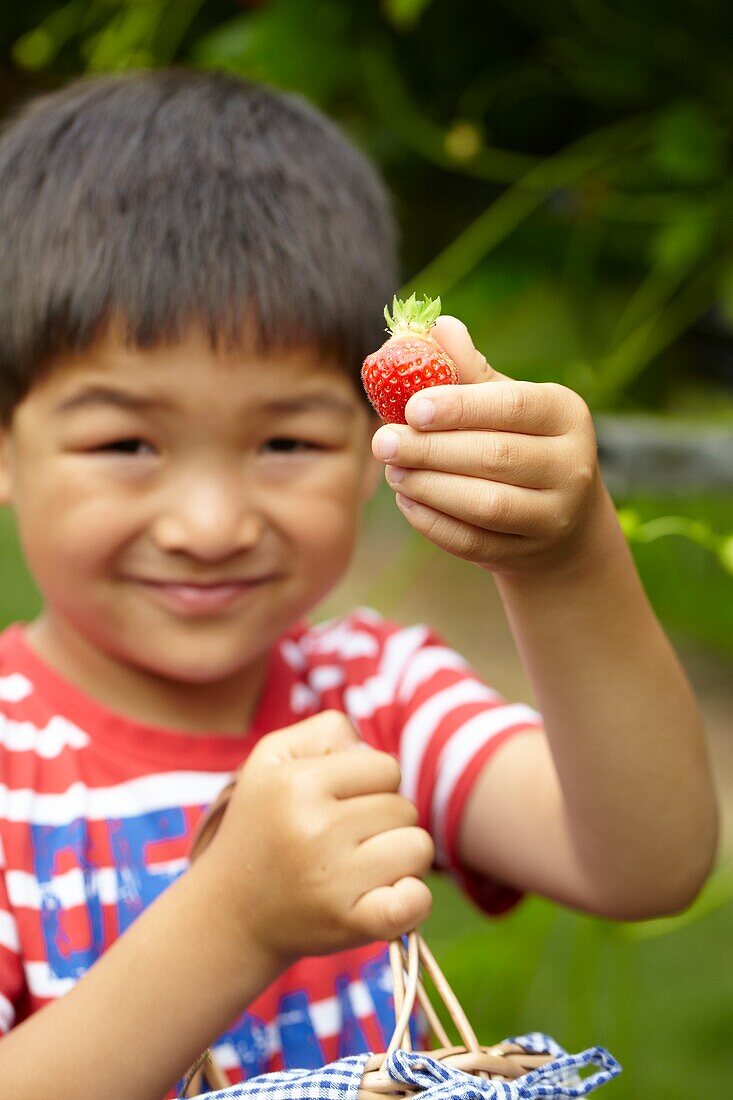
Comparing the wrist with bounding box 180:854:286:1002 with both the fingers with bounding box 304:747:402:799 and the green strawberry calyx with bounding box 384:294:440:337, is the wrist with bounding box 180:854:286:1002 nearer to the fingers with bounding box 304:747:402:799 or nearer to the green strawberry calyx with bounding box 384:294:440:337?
Result: the fingers with bounding box 304:747:402:799

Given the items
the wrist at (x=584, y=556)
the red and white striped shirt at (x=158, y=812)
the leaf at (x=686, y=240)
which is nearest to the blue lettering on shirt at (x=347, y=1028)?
the red and white striped shirt at (x=158, y=812)

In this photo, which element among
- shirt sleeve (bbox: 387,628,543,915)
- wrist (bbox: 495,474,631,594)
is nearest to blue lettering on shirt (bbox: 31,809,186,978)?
shirt sleeve (bbox: 387,628,543,915)

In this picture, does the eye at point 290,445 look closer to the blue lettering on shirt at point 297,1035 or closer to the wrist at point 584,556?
the wrist at point 584,556

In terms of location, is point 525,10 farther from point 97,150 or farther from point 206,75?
point 97,150

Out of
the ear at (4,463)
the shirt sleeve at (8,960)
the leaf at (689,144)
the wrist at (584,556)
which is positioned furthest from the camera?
the leaf at (689,144)

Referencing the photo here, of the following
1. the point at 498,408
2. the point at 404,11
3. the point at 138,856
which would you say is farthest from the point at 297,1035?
the point at 404,11

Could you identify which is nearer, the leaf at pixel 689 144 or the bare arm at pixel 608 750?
the bare arm at pixel 608 750
